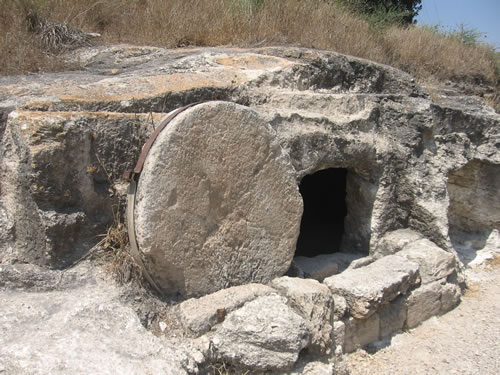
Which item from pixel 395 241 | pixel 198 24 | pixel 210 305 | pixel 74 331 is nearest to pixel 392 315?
pixel 395 241

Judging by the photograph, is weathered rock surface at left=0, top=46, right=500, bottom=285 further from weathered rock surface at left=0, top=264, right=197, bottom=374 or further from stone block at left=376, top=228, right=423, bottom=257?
weathered rock surface at left=0, top=264, right=197, bottom=374

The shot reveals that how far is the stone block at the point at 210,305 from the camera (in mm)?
2264

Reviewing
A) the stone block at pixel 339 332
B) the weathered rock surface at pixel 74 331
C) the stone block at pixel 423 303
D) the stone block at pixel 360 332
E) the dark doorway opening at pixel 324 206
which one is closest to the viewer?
the weathered rock surface at pixel 74 331

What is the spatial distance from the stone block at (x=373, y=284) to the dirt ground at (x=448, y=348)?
35 cm

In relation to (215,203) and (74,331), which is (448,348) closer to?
(215,203)

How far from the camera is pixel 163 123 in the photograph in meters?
2.29

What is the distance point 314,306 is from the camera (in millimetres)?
2584

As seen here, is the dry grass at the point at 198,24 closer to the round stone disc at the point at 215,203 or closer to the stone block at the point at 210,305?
the round stone disc at the point at 215,203

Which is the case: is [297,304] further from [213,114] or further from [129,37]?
[129,37]

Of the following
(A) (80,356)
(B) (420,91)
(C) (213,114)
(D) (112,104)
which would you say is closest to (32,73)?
(D) (112,104)

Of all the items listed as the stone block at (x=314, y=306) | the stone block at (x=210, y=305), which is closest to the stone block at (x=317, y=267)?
the stone block at (x=314, y=306)

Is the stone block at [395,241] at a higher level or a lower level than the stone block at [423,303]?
higher

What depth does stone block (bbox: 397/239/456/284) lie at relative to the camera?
3605 millimetres

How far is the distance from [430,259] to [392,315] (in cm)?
61
